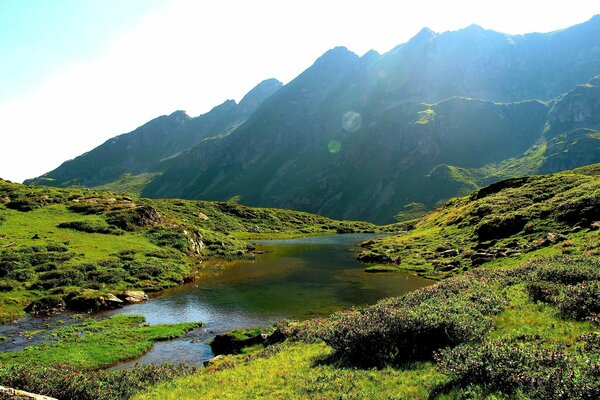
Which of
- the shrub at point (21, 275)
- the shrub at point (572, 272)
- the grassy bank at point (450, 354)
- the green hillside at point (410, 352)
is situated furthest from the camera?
the shrub at point (21, 275)

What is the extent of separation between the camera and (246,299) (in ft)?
182

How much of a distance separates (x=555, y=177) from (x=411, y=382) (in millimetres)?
104666

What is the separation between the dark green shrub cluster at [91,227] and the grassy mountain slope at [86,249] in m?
0.20

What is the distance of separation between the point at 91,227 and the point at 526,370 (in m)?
95.9

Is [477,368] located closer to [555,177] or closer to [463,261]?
[463,261]

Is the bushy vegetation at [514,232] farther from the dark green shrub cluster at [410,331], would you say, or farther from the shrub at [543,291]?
the dark green shrub cluster at [410,331]

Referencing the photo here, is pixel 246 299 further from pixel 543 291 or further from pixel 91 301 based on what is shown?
pixel 543 291

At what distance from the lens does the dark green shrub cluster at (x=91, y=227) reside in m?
87.6

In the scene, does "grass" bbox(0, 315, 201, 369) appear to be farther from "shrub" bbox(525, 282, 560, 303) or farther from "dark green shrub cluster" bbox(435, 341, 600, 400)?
"shrub" bbox(525, 282, 560, 303)

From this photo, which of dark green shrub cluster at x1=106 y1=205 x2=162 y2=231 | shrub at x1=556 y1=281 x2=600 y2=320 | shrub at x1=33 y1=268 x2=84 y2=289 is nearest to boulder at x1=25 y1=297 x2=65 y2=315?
shrub at x1=33 y1=268 x2=84 y2=289

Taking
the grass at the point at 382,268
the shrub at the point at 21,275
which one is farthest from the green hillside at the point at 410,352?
the grass at the point at 382,268

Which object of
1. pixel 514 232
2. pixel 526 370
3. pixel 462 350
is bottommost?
pixel 514 232

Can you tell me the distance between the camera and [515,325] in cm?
2105

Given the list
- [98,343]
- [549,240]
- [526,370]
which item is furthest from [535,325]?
[549,240]
